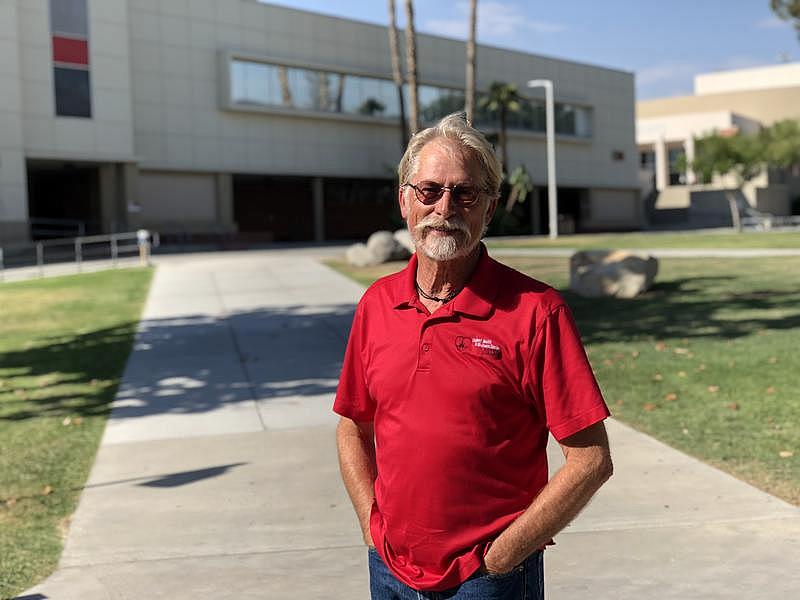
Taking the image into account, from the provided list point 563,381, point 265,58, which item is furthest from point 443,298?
point 265,58

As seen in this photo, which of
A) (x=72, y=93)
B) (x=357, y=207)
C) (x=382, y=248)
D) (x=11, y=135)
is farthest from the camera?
(x=357, y=207)

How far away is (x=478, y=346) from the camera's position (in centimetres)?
219

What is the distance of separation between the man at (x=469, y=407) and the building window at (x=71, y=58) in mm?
40142

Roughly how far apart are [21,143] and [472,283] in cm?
3897

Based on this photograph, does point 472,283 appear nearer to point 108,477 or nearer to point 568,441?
point 568,441

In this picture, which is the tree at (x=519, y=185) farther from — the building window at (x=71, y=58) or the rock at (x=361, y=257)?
the rock at (x=361, y=257)

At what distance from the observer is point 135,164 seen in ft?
138

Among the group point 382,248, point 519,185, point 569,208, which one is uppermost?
point 519,185

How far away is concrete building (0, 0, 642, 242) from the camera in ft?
127

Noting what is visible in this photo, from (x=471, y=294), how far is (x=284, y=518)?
12.1 ft

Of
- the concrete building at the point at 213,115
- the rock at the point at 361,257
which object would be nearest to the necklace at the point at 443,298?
the rock at the point at 361,257

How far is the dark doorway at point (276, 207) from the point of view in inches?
2079

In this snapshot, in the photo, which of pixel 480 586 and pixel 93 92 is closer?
pixel 480 586

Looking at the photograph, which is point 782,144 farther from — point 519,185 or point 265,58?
point 265,58
